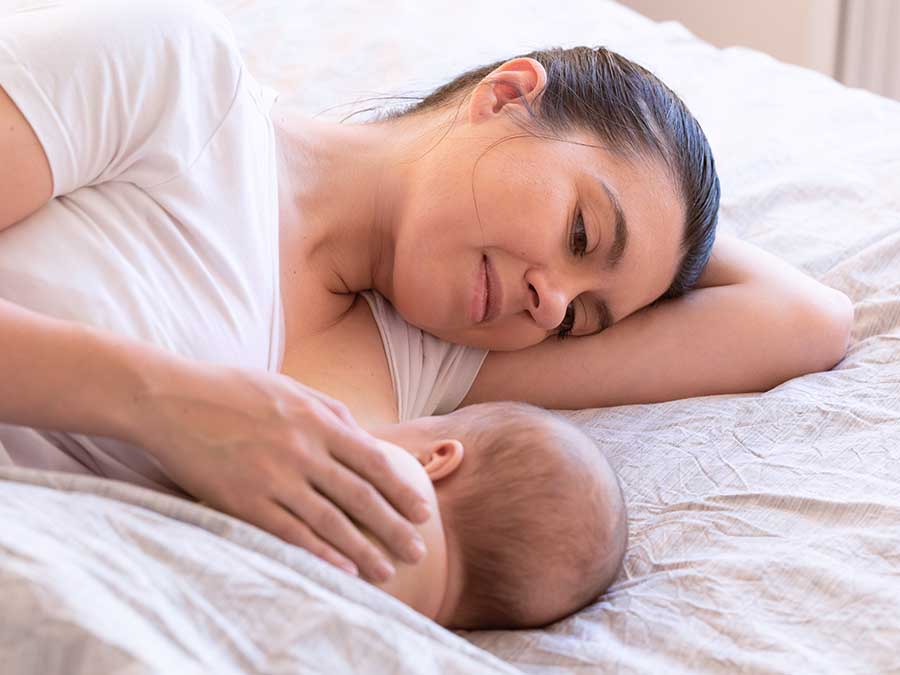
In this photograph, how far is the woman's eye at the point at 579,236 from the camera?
124 centimetres

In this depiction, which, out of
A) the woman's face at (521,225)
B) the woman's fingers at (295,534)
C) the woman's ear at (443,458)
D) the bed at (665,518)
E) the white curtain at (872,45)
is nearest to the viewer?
the bed at (665,518)

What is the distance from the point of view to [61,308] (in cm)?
103

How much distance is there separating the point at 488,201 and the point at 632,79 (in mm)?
267

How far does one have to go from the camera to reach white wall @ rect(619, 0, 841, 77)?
313 cm

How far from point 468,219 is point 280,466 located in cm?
42

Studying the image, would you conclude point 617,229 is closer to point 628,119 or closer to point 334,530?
point 628,119

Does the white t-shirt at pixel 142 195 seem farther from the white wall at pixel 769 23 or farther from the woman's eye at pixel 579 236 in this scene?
the white wall at pixel 769 23

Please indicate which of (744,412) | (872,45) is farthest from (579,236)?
(872,45)

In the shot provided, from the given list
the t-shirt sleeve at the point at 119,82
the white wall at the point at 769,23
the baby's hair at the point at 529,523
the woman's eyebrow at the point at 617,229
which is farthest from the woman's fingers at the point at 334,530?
the white wall at the point at 769,23

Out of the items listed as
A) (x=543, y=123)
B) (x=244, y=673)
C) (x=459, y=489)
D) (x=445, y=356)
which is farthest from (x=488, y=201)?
(x=244, y=673)

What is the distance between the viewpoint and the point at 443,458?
100cm

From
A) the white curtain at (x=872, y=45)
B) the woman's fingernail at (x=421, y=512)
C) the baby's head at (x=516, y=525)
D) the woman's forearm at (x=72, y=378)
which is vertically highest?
the woman's forearm at (x=72, y=378)

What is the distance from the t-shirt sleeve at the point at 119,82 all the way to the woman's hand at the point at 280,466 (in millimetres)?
270

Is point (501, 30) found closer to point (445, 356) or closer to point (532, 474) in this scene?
point (445, 356)
